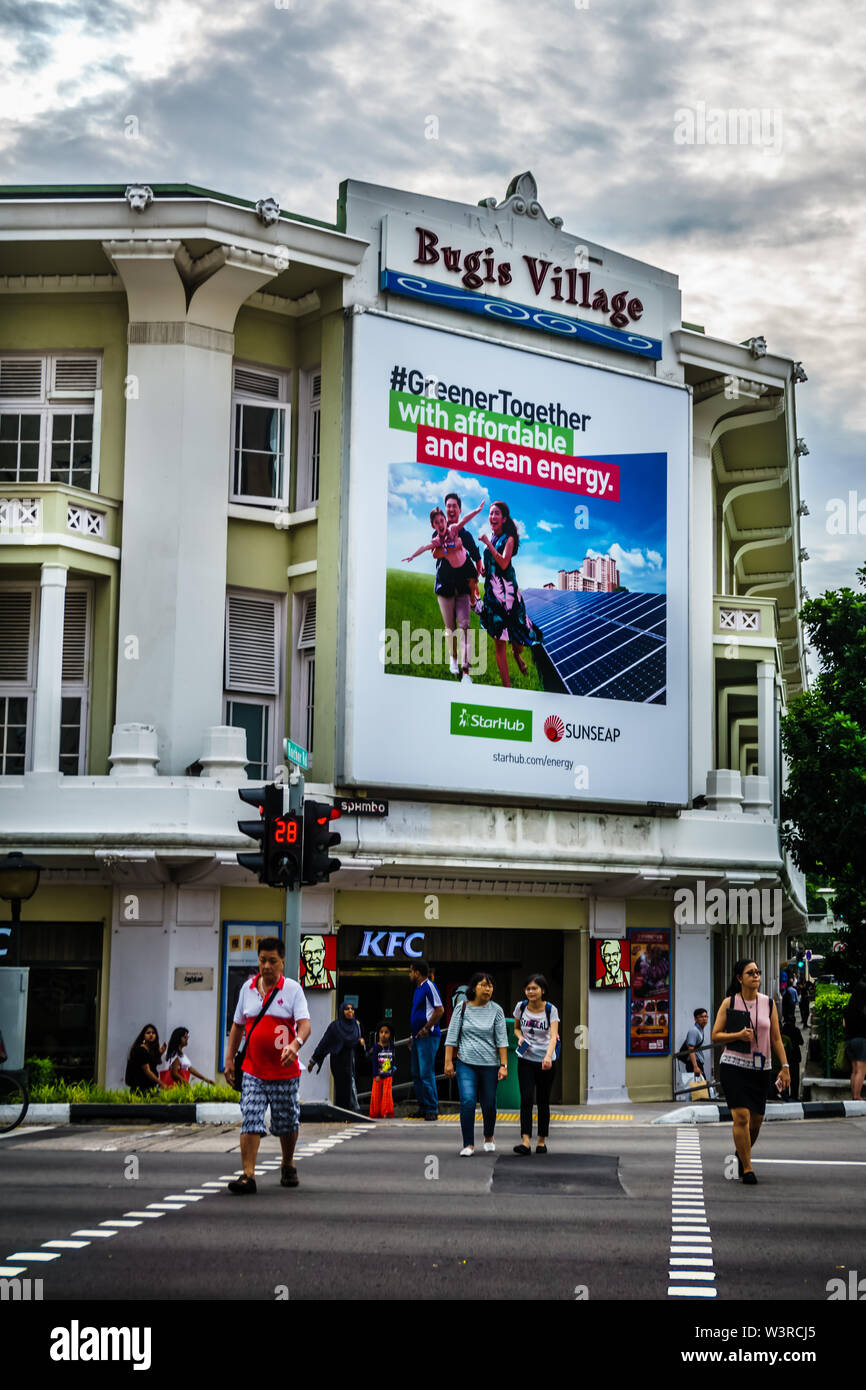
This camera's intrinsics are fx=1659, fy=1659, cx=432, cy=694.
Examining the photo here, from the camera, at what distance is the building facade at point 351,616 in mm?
22969

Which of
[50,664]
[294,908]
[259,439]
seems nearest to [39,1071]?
[294,908]

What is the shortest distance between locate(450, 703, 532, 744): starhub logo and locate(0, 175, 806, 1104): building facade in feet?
0.18

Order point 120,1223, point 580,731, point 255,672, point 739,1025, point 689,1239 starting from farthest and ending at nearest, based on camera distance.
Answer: point 580,731 < point 255,672 < point 739,1025 < point 120,1223 < point 689,1239

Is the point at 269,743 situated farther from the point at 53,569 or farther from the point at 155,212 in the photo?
the point at 155,212

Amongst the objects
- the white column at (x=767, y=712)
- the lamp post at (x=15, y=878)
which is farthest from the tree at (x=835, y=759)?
the lamp post at (x=15, y=878)

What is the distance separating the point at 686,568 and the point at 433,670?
5554mm

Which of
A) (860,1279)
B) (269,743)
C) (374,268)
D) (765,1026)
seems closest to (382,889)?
Result: (269,743)

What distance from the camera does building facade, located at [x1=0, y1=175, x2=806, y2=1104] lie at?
22969 millimetres

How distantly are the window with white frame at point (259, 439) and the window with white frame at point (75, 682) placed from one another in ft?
9.31

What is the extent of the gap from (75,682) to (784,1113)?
1155 cm

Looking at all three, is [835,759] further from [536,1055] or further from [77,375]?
[536,1055]

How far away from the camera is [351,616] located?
23.7 meters

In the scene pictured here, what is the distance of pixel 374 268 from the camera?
Result: 24.7 meters

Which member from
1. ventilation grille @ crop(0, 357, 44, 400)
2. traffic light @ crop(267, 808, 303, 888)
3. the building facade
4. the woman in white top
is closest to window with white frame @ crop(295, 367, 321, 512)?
the building facade
